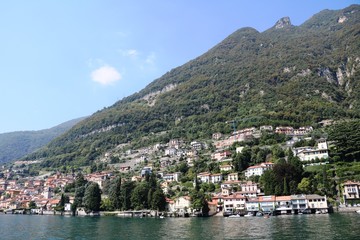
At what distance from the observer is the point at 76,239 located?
41.3 metres

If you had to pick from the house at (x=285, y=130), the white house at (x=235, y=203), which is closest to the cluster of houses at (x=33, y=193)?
the white house at (x=235, y=203)

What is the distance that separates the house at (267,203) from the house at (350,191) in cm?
1308

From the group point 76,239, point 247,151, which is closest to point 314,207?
point 247,151

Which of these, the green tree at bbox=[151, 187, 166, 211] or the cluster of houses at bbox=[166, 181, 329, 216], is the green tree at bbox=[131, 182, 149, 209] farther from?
the cluster of houses at bbox=[166, 181, 329, 216]

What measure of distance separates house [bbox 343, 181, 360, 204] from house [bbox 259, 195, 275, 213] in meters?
13.1

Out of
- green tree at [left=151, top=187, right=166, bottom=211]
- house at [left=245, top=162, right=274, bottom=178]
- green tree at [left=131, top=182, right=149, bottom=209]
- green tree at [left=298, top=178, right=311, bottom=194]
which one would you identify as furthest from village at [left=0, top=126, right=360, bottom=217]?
green tree at [left=131, top=182, right=149, bottom=209]

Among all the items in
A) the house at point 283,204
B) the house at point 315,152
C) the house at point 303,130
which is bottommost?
the house at point 283,204

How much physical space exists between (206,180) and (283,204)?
27131mm

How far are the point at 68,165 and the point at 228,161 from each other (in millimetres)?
98255

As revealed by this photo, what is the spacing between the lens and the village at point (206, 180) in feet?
223

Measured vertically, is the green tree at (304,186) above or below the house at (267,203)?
above

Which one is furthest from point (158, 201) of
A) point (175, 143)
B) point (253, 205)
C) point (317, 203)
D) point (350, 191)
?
point (175, 143)

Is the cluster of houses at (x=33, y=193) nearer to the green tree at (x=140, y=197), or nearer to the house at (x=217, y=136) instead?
the green tree at (x=140, y=197)

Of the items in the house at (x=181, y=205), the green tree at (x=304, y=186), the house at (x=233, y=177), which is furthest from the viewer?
the house at (x=233, y=177)
